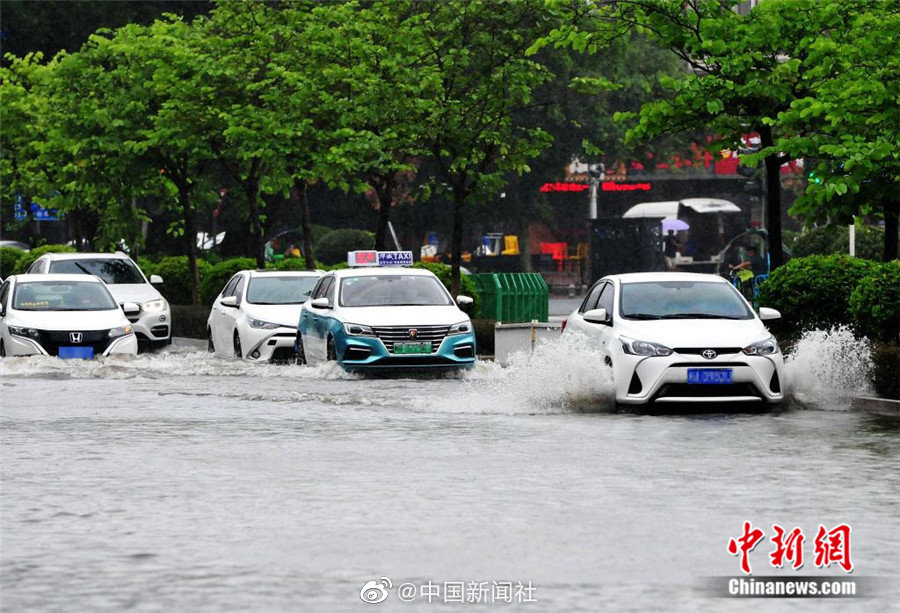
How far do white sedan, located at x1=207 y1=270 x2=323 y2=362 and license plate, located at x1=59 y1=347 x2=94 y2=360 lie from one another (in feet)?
8.67

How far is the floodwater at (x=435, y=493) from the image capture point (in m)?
8.14

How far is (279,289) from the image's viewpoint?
2873cm

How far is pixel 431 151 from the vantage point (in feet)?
107

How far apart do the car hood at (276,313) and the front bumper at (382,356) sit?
3.88 meters

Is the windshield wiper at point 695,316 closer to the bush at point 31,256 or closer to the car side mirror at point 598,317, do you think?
the car side mirror at point 598,317

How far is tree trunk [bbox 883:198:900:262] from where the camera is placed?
2423cm

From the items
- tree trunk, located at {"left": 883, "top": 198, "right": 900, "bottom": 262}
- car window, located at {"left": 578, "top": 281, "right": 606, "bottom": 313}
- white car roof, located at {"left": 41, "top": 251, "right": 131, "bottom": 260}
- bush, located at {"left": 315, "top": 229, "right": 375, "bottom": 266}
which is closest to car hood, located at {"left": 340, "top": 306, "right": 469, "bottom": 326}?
car window, located at {"left": 578, "top": 281, "right": 606, "bottom": 313}

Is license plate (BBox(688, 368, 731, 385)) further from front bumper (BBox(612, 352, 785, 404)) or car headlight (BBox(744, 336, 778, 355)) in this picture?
car headlight (BBox(744, 336, 778, 355))

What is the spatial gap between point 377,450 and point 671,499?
12.2ft

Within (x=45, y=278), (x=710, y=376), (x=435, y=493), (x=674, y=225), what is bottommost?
(x=435, y=493)

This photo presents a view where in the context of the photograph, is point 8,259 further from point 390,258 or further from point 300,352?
point 300,352

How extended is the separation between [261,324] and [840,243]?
18.6m

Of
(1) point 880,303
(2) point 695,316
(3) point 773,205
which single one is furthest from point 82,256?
(1) point 880,303

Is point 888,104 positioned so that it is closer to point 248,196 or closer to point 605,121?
point 248,196
